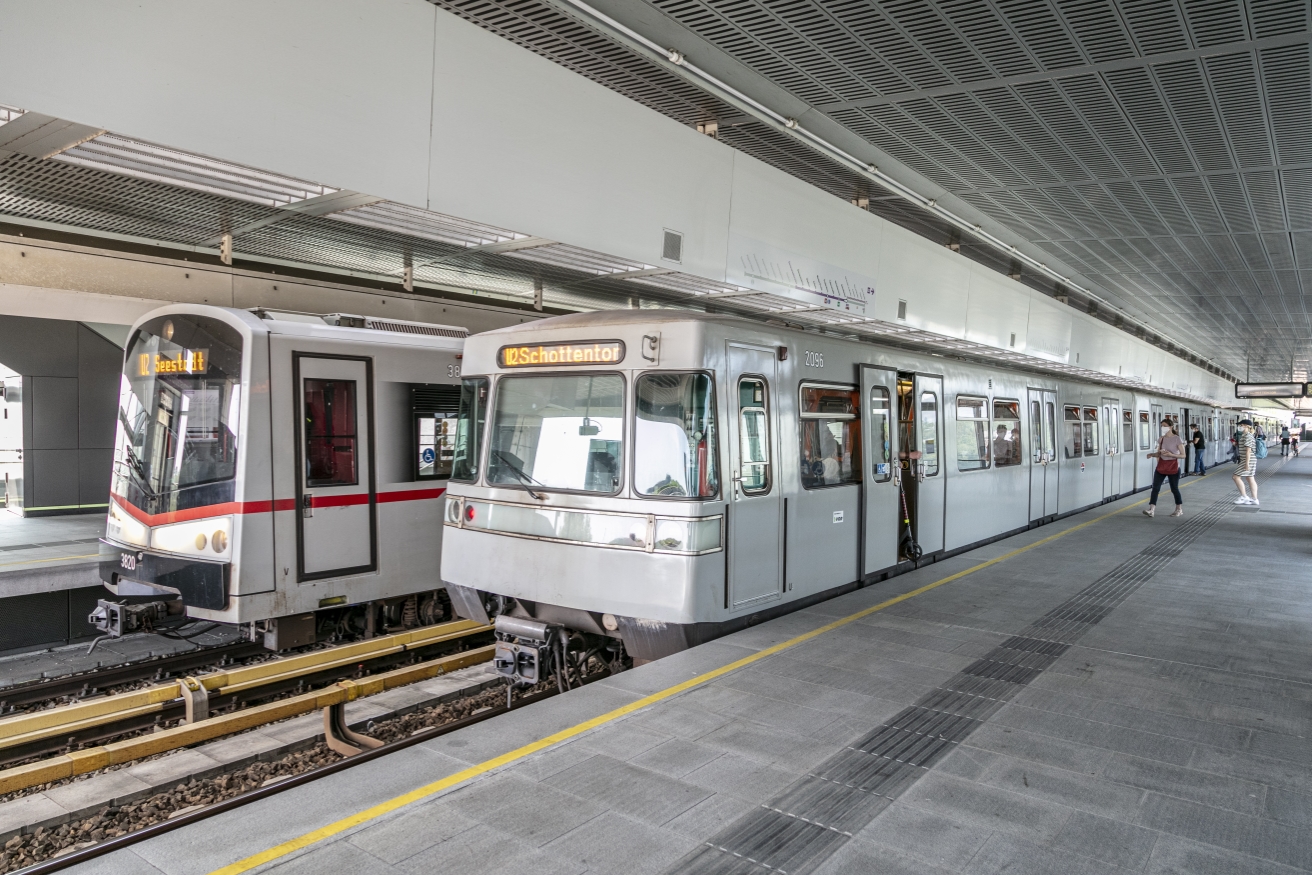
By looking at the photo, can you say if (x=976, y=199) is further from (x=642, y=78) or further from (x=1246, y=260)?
(x=1246, y=260)

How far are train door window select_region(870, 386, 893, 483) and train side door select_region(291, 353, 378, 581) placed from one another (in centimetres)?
498

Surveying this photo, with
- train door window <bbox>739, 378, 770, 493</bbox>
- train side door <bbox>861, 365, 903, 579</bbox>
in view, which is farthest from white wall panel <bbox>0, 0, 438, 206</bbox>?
train side door <bbox>861, 365, 903, 579</bbox>

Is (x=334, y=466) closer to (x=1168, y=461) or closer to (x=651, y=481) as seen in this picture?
(x=651, y=481)

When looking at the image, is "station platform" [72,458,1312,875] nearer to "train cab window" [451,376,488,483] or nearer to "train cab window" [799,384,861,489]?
"train cab window" [799,384,861,489]

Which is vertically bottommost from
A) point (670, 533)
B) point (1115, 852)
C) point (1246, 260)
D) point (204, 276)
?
point (1115, 852)

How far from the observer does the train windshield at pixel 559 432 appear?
618cm

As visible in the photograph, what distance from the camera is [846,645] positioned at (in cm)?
679

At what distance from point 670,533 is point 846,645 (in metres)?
1.94

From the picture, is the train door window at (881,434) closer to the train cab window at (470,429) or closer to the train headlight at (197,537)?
the train cab window at (470,429)

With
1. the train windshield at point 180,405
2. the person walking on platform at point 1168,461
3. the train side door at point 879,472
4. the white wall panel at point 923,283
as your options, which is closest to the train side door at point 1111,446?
the person walking on platform at point 1168,461

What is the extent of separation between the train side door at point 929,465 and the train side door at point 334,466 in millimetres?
5836

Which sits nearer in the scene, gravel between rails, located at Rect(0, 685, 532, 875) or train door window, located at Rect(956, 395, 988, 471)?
gravel between rails, located at Rect(0, 685, 532, 875)

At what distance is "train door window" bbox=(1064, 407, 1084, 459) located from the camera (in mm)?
15594

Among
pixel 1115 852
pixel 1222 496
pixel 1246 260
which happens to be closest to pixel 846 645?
pixel 1115 852
